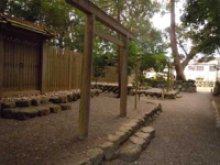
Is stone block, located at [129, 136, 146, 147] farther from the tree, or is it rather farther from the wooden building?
the tree

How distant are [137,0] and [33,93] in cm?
1163

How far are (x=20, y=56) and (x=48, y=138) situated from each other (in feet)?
15.3

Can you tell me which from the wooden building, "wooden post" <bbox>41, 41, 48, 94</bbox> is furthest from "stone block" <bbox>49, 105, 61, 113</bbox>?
"wooden post" <bbox>41, 41, 48, 94</bbox>

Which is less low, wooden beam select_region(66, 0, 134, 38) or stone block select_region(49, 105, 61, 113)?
A: wooden beam select_region(66, 0, 134, 38)

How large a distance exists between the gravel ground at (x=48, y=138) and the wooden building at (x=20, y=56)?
209cm

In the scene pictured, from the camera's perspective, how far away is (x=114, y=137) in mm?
5711

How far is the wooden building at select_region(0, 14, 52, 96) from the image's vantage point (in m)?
8.45

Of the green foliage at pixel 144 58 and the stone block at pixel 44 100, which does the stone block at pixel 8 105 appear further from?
the green foliage at pixel 144 58

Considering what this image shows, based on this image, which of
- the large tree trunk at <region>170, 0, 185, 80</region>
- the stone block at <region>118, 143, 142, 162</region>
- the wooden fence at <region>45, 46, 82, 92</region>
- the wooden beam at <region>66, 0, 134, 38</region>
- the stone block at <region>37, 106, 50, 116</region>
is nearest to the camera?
the wooden beam at <region>66, 0, 134, 38</region>

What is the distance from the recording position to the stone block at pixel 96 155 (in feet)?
14.3

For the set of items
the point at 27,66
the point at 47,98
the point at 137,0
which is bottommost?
the point at 47,98

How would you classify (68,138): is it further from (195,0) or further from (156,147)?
(195,0)

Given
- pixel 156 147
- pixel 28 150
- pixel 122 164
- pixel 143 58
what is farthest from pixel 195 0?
pixel 28 150

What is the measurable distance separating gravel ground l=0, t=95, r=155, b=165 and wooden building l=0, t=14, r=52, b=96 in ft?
6.84
